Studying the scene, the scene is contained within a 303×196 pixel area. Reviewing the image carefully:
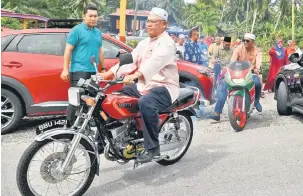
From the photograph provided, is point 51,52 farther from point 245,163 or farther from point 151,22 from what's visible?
point 245,163

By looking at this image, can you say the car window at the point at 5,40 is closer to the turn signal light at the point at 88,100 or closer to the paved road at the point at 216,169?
the paved road at the point at 216,169

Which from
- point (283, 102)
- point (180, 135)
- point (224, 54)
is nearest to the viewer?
point (180, 135)

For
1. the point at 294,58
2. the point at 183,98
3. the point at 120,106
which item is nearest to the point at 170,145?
the point at 183,98

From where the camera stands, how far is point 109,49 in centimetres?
686

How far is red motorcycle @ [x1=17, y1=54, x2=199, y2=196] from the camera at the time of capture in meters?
3.50

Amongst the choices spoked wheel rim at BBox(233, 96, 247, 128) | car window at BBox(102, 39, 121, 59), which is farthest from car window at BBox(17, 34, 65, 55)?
spoked wheel rim at BBox(233, 96, 247, 128)

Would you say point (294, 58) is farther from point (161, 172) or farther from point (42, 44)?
point (42, 44)

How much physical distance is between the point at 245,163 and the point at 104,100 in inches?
77.3

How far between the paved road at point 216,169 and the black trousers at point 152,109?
48 cm

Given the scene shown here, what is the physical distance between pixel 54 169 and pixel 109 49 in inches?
140

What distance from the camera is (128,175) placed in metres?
4.48

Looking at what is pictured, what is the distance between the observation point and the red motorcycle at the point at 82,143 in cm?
350

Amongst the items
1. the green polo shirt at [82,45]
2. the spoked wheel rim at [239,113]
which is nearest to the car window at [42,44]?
the green polo shirt at [82,45]

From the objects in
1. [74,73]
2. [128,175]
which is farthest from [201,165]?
[74,73]
